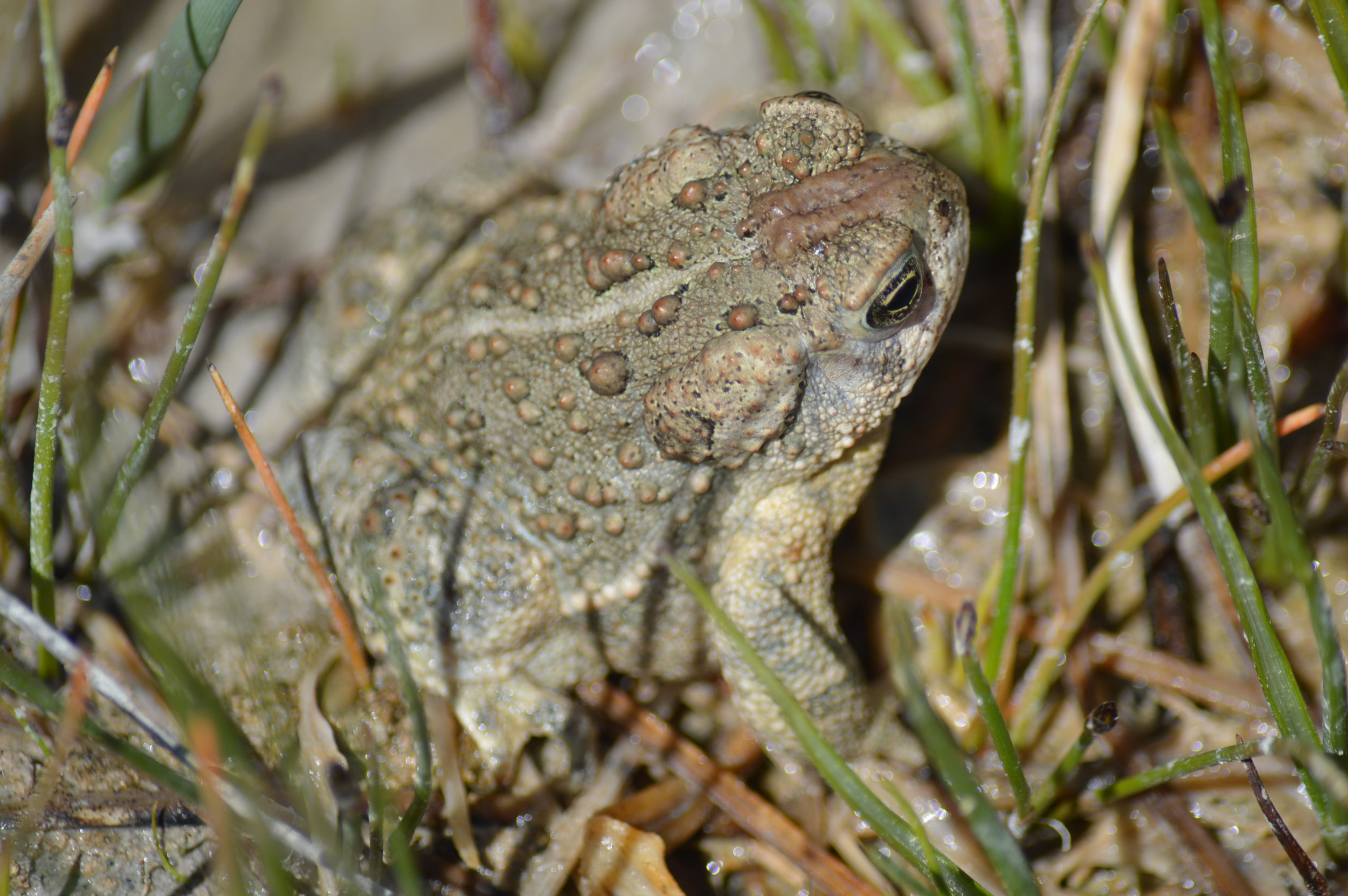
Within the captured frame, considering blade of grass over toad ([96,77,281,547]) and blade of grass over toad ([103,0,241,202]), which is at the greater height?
blade of grass over toad ([103,0,241,202])

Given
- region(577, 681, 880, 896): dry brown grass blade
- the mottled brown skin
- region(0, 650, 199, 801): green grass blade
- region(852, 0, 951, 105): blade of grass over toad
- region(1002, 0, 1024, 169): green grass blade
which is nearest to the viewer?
region(0, 650, 199, 801): green grass blade

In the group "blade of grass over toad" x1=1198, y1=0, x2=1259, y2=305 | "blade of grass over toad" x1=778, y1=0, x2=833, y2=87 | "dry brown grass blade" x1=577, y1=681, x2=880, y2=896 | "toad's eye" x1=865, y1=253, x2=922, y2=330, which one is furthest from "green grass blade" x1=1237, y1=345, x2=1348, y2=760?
"blade of grass over toad" x1=778, y1=0, x2=833, y2=87

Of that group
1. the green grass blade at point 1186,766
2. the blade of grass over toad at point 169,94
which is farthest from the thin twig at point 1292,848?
the blade of grass over toad at point 169,94

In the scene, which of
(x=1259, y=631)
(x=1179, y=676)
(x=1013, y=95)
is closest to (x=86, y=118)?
(x=1013, y=95)

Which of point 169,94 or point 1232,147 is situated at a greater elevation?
point 169,94

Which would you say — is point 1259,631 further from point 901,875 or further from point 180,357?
point 180,357

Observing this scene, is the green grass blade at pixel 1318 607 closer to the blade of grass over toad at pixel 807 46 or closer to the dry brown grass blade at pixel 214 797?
the dry brown grass blade at pixel 214 797

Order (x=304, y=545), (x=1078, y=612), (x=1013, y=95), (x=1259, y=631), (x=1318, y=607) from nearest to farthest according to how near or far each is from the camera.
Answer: (x=1318, y=607), (x=1259, y=631), (x=304, y=545), (x=1078, y=612), (x=1013, y=95)

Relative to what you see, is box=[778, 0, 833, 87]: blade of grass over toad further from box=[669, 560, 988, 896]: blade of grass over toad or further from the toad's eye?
box=[669, 560, 988, 896]: blade of grass over toad
